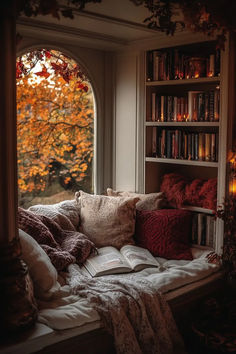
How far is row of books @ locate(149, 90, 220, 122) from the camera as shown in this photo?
3820 mm

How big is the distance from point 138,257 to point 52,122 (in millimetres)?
1601

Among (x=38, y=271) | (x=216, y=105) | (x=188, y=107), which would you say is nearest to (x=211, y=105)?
(x=216, y=105)

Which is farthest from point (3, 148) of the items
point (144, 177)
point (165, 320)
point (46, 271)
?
point (144, 177)

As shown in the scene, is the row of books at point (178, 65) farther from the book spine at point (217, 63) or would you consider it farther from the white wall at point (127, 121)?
the white wall at point (127, 121)

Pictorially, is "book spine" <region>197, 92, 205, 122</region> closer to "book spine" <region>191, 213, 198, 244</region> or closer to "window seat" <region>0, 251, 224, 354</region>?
"book spine" <region>191, 213, 198, 244</region>

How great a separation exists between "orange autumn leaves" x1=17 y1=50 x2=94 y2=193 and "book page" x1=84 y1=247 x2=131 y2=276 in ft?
3.50

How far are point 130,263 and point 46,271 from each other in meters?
0.88

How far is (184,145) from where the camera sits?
13.4ft

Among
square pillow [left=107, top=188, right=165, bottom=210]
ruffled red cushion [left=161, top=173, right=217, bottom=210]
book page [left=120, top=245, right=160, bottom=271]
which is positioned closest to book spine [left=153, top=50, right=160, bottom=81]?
ruffled red cushion [left=161, top=173, right=217, bottom=210]

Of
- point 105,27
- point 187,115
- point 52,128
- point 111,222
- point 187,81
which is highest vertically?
point 105,27

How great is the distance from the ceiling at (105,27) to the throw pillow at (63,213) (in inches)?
56.5

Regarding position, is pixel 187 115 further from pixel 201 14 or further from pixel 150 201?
pixel 201 14

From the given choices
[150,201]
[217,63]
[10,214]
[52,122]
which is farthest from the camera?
[52,122]

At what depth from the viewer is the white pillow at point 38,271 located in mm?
2898
